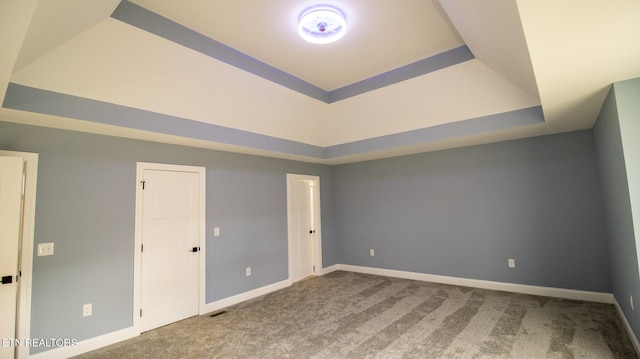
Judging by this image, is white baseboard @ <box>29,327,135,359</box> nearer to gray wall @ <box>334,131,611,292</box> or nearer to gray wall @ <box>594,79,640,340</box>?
gray wall @ <box>334,131,611,292</box>

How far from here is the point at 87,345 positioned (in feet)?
10.00

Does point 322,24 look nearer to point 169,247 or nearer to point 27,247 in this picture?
point 169,247

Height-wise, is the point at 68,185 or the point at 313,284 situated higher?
the point at 68,185

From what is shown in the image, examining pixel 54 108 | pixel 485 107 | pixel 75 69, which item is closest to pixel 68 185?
pixel 54 108

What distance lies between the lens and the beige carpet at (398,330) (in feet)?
9.38

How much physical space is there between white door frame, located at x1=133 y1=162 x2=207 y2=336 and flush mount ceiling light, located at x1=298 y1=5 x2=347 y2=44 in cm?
251

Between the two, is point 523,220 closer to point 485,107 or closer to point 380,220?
point 485,107

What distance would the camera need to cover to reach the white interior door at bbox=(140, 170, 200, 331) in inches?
142

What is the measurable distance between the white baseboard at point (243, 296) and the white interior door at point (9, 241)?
201 cm

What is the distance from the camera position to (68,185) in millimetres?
3059

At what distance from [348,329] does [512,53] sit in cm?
336

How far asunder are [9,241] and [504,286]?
20.2 ft

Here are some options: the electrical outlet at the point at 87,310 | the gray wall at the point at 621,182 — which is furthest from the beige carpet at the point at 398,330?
the gray wall at the point at 621,182

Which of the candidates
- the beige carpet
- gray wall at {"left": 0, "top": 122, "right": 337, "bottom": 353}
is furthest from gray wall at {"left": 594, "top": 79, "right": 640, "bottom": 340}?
gray wall at {"left": 0, "top": 122, "right": 337, "bottom": 353}
